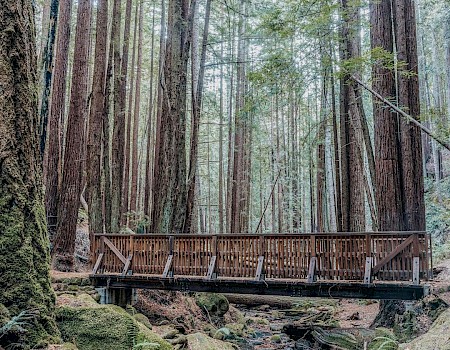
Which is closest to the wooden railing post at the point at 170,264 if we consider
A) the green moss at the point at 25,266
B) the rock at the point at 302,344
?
the rock at the point at 302,344

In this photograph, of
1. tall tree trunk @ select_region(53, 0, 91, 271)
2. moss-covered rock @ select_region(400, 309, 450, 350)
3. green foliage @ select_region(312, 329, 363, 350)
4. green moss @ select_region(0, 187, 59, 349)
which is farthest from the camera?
tall tree trunk @ select_region(53, 0, 91, 271)

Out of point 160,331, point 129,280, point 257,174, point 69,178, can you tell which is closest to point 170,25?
point 69,178

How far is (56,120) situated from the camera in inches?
466

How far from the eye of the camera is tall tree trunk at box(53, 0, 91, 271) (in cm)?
1098

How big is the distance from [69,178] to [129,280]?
338cm

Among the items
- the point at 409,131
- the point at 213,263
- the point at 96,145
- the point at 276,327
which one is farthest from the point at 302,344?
the point at 96,145

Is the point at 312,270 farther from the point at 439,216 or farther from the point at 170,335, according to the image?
the point at 439,216

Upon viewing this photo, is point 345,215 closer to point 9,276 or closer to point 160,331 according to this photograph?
point 160,331

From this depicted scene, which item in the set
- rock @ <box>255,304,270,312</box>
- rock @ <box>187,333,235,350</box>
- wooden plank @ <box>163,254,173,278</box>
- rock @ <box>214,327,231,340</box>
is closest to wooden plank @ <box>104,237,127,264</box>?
wooden plank @ <box>163,254,173,278</box>

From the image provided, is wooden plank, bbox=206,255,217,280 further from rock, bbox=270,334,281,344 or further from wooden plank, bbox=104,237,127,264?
rock, bbox=270,334,281,344

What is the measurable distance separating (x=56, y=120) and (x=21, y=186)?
8.00m

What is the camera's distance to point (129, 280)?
9.58m

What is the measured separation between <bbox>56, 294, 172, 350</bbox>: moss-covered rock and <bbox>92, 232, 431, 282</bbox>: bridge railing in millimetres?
3806

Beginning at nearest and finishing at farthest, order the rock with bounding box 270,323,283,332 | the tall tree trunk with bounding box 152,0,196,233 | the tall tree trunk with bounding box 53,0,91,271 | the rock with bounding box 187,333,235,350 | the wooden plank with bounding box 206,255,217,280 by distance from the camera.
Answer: the rock with bounding box 187,333,235,350, the wooden plank with bounding box 206,255,217,280, the tall tree trunk with bounding box 53,0,91,271, the tall tree trunk with bounding box 152,0,196,233, the rock with bounding box 270,323,283,332
